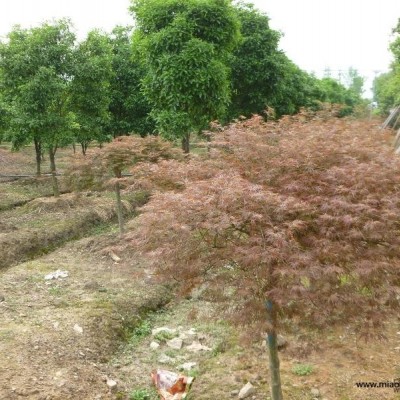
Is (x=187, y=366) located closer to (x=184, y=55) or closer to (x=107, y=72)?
(x=184, y=55)

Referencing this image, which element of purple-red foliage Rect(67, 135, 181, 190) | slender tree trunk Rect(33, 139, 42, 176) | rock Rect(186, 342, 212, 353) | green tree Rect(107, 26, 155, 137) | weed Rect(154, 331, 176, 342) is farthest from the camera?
green tree Rect(107, 26, 155, 137)

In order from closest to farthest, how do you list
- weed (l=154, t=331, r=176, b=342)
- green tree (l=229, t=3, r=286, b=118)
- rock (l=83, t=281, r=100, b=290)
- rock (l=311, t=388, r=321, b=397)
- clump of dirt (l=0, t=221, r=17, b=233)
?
rock (l=311, t=388, r=321, b=397)
weed (l=154, t=331, r=176, b=342)
rock (l=83, t=281, r=100, b=290)
clump of dirt (l=0, t=221, r=17, b=233)
green tree (l=229, t=3, r=286, b=118)

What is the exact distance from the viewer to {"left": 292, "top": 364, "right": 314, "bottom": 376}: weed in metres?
5.86

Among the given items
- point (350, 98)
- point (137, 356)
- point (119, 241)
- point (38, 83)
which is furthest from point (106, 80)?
point (350, 98)

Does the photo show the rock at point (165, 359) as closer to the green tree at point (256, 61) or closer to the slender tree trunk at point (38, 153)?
the slender tree trunk at point (38, 153)

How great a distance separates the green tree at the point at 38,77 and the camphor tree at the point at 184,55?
2.64 meters

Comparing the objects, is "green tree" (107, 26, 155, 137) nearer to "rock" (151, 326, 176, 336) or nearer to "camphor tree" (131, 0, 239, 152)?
"camphor tree" (131, 0, 239, 152)

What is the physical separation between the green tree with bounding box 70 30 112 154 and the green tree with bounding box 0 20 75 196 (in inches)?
16.3

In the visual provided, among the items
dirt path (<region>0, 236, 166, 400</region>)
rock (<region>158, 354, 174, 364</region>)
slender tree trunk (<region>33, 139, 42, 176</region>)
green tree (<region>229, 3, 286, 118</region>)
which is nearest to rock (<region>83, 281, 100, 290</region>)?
dirt path (<region>0, 236, 166, 400</region>)

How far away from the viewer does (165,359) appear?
6484 millimetres

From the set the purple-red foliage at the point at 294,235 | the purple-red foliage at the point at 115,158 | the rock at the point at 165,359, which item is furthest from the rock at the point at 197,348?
the purple-red foliage at the point at 115,158

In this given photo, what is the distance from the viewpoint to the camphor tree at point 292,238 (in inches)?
146

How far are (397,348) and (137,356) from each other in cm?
370

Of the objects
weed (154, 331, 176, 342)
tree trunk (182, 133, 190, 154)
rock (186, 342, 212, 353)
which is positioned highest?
tree trunk (182, 133, 190, 154)
